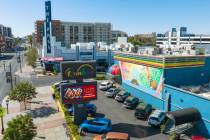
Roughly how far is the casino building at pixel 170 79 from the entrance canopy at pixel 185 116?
4.12ft

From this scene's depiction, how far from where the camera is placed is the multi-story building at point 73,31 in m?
147

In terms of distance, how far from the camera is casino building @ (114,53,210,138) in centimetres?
3297

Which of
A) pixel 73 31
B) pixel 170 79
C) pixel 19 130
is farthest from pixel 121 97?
pixel 73 31

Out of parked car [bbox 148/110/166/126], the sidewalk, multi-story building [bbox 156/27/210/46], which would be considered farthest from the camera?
multi-story building [bbox 156/27/210/46]

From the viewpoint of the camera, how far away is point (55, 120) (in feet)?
111

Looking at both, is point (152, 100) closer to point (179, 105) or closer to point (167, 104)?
point (167, 104)

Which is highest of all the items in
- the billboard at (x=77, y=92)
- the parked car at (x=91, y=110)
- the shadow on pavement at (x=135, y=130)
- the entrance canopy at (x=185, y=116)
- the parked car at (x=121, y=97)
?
the billboard at (x=77, y=92)

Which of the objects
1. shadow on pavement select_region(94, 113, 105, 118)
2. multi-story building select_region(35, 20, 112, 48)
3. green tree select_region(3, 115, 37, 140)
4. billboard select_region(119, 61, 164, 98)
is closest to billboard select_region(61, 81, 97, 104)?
shadow on pavement select_region(94, 113, 105, 118)

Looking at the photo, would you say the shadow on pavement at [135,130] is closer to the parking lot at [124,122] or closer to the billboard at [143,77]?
the parking lot at [124,122]

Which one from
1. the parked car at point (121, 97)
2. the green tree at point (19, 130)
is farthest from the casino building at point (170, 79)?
the green tree at point (19, 130)

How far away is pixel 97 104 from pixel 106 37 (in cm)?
12755

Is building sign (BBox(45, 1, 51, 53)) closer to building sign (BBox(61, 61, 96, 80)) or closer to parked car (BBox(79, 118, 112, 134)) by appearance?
building sign (BBox(61, 61, 96, 80))

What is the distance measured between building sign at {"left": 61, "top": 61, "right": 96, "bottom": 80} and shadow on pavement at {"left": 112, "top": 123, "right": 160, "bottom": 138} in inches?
312

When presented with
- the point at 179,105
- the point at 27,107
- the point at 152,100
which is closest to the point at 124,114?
the point at 152,100
